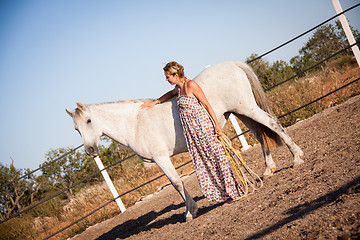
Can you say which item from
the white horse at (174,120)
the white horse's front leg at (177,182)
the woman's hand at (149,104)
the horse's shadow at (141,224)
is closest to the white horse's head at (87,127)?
the white horse at (174,120)

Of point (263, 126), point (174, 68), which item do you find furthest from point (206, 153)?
point (174, 68)

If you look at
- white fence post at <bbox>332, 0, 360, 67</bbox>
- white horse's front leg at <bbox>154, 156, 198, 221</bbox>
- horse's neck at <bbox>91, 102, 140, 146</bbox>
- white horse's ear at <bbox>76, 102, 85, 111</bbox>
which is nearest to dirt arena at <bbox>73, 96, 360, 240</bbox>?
white horse's front leg at <bbox>154, 156, 198, 221</bbox>

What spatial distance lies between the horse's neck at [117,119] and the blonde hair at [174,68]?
0.86 metres

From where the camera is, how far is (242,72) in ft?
13.7

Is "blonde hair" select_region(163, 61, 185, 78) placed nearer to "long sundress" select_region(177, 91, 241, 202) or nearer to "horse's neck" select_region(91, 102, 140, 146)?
"long sundress" select_region(177, 91, 241, 202)

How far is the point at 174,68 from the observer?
3783mm

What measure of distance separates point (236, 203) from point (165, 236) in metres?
0.99

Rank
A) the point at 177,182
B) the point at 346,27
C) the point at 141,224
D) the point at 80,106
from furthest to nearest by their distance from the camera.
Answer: the point at 346,27, the point at 141,224, the point at 80,106, the point at 177,182

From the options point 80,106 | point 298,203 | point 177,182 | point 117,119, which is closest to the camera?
point 298,203

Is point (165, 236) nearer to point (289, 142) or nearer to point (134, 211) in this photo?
point (289, 142)

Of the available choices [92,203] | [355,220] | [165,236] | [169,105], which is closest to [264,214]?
[355,220]

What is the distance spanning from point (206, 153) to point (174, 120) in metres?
0.65

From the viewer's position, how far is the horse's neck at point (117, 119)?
13.9 feet

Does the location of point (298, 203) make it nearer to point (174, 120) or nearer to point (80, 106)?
point (174, 120)
